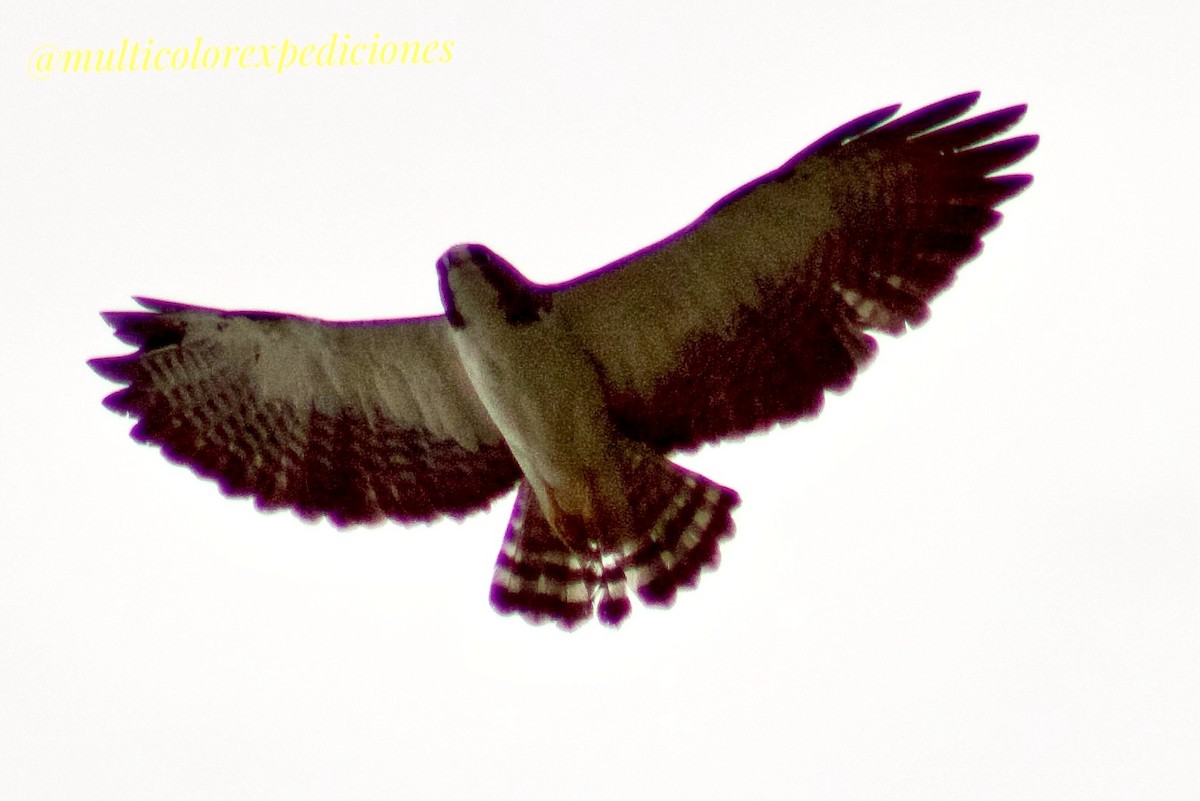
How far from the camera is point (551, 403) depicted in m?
6.55

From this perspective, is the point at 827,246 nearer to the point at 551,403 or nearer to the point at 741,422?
the point at 741,422

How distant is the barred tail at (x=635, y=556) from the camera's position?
6848 millimetres

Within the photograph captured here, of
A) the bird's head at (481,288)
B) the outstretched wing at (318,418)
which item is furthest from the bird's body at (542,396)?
the outstretched wing at (318,418)

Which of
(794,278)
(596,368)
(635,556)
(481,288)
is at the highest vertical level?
(481,288)

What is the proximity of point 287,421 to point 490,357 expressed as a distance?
1.24 meters

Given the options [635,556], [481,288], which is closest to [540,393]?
[481,288]

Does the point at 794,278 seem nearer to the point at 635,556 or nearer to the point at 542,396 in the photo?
the point at 542,396

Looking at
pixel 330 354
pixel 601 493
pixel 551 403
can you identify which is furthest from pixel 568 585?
pixel 330 354

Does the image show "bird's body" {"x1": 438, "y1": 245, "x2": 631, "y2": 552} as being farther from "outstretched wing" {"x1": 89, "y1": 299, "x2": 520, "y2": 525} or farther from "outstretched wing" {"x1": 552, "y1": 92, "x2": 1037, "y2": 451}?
"outstretched wing" {"x1": 89, "y1": 299, "x2": 520, "y2": 525}

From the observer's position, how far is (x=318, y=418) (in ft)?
23.2

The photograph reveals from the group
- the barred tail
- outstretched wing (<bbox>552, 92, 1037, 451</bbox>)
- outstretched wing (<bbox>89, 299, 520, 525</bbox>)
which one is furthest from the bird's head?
the barred tail

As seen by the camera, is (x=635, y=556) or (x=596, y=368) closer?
(x=596, y=368)

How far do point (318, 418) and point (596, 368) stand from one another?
4.42 feet

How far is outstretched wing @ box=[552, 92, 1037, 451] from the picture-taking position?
6.08m
